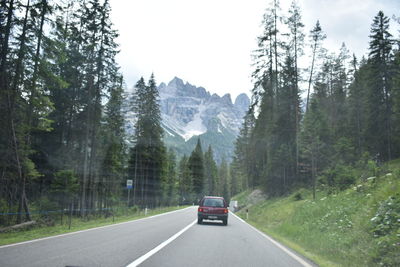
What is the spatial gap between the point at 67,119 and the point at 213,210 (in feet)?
52.9

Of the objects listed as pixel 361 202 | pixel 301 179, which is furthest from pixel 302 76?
pixel 361 202

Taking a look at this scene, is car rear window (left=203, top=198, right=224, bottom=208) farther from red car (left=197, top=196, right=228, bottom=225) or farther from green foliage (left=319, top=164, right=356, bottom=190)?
green foliage (left=319, top=164, right=356, bottom=190)

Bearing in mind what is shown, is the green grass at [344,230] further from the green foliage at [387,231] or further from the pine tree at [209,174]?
the pine tree at [209,174]

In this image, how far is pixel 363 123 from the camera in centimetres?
4238

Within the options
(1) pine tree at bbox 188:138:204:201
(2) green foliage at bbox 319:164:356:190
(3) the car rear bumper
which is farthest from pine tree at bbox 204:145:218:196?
(3) the car rear bumper

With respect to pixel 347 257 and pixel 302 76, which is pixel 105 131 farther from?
pixel 347 257

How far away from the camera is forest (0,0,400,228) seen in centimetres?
1820

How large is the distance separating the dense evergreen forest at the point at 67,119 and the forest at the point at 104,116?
0.08 metres

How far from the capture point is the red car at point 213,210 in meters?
19.7

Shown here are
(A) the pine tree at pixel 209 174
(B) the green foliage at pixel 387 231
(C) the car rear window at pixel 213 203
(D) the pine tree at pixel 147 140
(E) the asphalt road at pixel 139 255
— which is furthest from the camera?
(A) the pine tree at pixel 209 174

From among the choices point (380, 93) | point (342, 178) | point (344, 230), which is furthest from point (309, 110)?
point (344, 230)

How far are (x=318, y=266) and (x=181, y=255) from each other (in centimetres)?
319

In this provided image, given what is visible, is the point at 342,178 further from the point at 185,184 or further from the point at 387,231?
the point at 185,184

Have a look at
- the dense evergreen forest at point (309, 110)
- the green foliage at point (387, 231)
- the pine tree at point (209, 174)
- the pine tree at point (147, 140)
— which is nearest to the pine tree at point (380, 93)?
the dense evergreen forest at point (309, 110)
